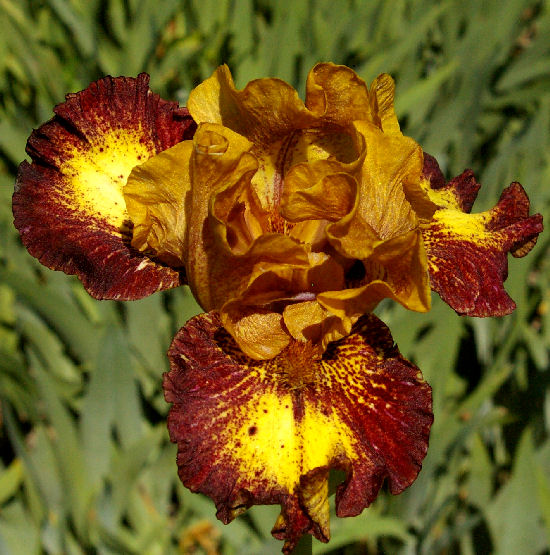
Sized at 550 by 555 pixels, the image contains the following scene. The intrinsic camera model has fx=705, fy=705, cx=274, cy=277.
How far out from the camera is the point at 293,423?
0.83 m

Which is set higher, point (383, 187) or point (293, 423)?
point (383, 187)

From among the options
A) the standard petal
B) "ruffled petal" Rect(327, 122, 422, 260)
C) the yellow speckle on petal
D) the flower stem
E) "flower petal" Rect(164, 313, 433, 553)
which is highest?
the yellow speckle on petal

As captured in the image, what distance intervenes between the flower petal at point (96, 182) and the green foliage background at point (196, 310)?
1.58 ft

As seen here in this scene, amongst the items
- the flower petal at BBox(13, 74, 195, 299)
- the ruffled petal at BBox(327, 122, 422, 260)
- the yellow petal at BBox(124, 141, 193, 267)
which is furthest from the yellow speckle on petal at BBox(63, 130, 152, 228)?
the ruffled petal at BBox(327, 122, 422, 260)

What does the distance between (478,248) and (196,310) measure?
0.71m

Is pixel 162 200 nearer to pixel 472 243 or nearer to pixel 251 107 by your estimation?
pixel 251 107

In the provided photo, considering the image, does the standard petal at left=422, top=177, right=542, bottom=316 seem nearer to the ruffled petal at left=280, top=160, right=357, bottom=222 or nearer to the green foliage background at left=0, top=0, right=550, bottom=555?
the ruffled petal at left=280, top=160, right=357, bottom=222

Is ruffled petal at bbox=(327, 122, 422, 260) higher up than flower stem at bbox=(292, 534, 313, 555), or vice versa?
ruffled petal at bbox=(327, 122, 422, 260)

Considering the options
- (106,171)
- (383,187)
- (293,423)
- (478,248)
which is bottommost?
(293,423)

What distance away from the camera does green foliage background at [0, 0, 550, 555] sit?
150cm

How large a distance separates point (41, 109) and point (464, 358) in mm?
1367

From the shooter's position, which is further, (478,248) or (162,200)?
(478,248)

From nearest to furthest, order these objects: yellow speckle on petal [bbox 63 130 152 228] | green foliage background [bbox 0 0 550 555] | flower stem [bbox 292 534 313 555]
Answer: flower stem [bbox 292 534 313 555] → yellow speckle on petal [bbox 63 130 152 228] → green foliage background [bbox 0 0 550 555]

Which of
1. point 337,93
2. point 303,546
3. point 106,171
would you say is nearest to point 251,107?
point 337,93
